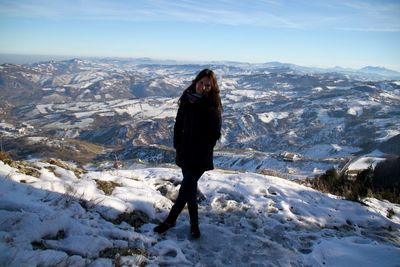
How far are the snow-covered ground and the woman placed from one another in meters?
0.78

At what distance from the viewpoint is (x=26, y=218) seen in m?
5.26

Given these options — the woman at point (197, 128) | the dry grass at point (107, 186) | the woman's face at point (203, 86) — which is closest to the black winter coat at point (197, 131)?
the woman at point (197, 128)

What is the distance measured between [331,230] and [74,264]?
5.63 metres

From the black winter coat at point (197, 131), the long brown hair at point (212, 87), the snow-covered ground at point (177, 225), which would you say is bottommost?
the snow-covered ground at point (177, 225)

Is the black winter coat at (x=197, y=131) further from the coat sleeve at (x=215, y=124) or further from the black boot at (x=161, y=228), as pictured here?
the black boot at (x=161, y=228)

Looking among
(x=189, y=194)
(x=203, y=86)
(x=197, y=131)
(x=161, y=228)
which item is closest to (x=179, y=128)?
(x=197, y=131)

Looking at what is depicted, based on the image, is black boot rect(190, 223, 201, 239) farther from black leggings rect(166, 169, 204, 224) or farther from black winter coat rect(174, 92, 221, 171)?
black winter coat rect(174, 92, 221, 171)

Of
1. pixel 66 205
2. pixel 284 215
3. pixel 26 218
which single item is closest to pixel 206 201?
pixel 284 215

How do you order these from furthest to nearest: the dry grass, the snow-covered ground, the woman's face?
the dry grass < the woman's face < the snow-covered ground

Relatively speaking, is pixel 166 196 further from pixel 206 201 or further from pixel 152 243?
pixel 152 243

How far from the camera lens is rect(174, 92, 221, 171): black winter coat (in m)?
6.42

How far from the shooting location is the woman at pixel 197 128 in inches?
253

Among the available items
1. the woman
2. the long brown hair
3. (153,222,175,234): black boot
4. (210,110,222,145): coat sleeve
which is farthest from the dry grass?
the long brown hair

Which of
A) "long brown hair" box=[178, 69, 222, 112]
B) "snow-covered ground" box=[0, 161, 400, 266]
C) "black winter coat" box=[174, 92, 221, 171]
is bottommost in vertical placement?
"snow-covered ground" box=[0, 161, 400, 266]
